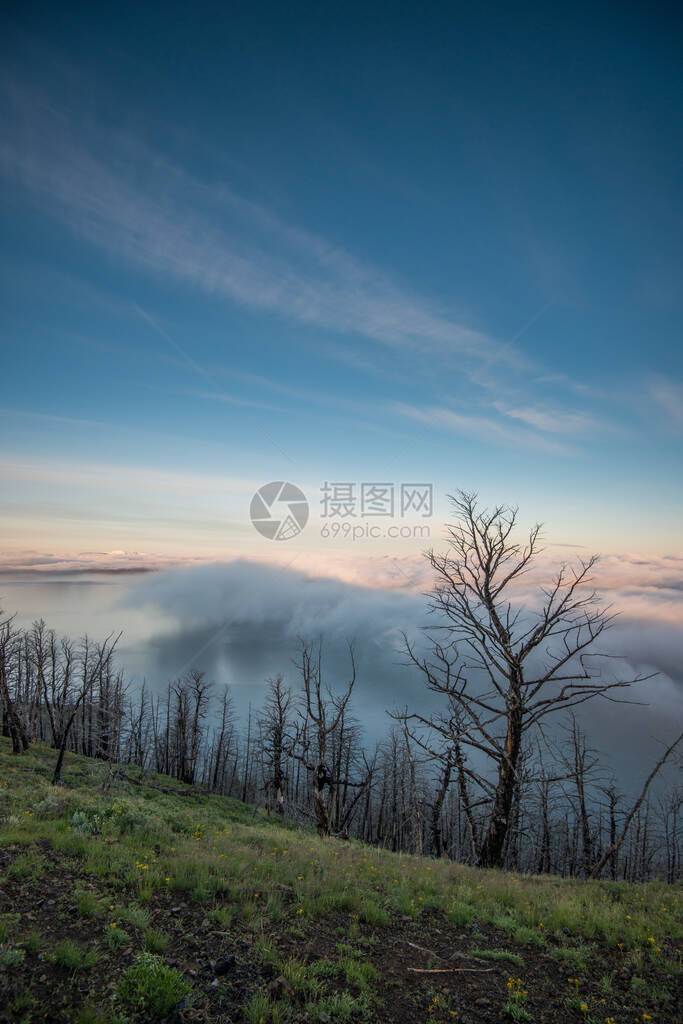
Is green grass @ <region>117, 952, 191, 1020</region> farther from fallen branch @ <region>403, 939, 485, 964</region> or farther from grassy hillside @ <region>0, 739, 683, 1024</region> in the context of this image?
fallen branch @ <region>403, 939, 485, 964</region>

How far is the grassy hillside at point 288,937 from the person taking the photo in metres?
4.54

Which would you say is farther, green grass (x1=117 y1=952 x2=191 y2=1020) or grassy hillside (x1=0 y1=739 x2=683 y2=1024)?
grassy hillside (x1=0 y1=739 x2=683 y2=1024)

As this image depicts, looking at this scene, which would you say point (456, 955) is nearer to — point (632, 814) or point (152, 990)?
point (152, 990)

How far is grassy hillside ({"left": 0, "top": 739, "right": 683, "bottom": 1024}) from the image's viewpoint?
4.54 m

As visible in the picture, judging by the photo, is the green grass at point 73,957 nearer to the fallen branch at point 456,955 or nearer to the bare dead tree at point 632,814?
the fallen branch at point 456,955

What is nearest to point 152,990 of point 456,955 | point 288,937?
point 288,937

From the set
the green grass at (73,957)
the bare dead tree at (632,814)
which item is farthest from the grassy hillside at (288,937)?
the bare dead tree at (632,814)

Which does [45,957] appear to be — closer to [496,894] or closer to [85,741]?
[496,894]

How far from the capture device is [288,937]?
19.5ft

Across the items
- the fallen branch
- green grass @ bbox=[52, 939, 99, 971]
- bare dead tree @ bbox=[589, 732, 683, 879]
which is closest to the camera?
green grass @ bbox=[52, 939, 99, 971]

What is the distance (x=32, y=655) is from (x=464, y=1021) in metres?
51.4

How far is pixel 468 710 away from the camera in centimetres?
1141

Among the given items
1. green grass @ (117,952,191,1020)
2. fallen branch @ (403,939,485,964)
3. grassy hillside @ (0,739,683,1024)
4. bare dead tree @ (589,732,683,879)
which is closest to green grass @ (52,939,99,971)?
grassy hillside @ (0,739,683,1024)

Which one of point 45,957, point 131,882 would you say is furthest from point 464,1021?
point 131,882
